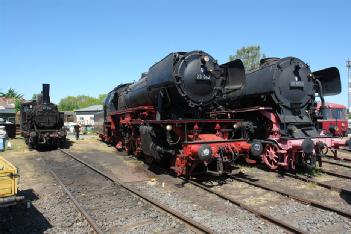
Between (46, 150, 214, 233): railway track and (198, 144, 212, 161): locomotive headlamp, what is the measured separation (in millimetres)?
1658

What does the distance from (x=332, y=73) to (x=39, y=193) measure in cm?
996

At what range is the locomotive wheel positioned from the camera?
10.4 meters

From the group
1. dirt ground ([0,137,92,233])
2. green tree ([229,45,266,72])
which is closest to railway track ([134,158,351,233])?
dirt ground ([0,137,92,233])

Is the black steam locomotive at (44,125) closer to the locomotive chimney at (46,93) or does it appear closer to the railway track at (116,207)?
the locomotive chimney at (46,93)

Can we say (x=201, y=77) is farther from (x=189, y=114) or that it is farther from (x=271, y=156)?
(x=271, y=156)

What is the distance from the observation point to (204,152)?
8.20 m

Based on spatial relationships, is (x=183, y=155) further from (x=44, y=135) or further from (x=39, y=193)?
(x=44, y=135)

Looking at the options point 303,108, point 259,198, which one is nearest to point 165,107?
point 259,198

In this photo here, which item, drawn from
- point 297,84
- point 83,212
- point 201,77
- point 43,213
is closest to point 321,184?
point 297,84

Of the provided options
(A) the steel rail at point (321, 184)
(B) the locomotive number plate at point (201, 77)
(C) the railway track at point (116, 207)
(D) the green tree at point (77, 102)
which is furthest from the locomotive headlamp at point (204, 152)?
(D) the green tree at point (77, 102)

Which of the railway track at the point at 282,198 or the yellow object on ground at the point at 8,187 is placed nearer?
the yellow object on ground at the point at 8,187

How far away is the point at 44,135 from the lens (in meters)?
18.2

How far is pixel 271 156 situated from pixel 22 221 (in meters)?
7.30

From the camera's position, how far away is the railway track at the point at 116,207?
19.3 feet
